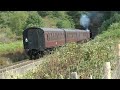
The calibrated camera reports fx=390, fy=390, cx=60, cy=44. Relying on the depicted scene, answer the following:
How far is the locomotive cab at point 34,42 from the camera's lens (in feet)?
78.6

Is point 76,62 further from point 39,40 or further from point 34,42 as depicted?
point 34,42

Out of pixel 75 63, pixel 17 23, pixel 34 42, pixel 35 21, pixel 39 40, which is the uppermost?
pixel 35 21

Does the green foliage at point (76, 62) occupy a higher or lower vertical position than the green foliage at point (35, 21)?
lower

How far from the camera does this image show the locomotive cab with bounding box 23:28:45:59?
24.0 m

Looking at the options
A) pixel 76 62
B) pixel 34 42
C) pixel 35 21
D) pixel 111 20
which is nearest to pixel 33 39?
pixel 34 42

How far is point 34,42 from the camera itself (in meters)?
24.9

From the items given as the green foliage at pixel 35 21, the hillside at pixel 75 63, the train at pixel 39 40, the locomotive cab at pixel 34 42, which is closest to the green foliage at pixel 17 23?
the green foliage at pixel 35 21

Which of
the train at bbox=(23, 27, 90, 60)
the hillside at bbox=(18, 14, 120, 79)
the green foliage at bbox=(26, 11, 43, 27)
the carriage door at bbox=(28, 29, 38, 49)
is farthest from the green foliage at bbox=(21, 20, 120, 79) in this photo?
the green foliage at bbox=(26, 11, 43, 27)

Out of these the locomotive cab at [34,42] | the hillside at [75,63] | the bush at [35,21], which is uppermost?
the bush at [35,21]

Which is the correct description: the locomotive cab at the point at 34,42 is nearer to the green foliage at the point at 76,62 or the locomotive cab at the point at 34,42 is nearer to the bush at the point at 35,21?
the bush at the point at 35,21
